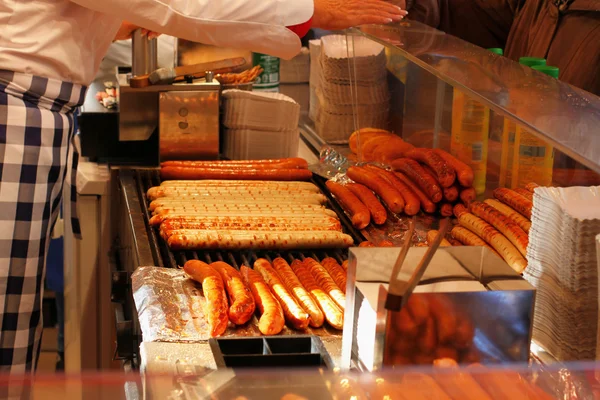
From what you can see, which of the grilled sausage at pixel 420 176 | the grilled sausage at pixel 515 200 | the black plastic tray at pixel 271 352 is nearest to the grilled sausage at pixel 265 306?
the black plastic tray at pixel 271 352

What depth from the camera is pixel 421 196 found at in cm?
317

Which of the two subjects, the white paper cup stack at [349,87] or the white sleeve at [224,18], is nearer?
the white sleeve at [224,18]

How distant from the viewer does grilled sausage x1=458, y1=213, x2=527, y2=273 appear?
2.30 m

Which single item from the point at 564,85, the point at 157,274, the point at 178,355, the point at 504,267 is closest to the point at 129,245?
the point at 157,274

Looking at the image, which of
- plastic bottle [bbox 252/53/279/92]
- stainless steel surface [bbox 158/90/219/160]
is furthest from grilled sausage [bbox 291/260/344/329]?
plastic bottle [bbox 252/53/279/92]

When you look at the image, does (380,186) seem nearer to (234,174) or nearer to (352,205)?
(352,205)

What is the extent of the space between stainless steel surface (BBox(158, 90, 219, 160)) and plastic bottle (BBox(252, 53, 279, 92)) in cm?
109

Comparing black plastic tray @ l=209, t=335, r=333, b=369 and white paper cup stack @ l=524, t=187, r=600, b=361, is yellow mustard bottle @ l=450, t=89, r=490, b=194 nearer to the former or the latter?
white paper cup stack @ l=524, t=187, r=600, b=361

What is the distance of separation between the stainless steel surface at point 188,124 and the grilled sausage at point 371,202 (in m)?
0.80

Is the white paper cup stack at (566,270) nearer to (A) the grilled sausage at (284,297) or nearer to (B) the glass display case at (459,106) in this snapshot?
(B) the glass display case at (459,106)

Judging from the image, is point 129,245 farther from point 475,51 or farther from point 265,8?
point 475,51

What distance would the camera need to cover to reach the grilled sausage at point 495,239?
2.30 metres

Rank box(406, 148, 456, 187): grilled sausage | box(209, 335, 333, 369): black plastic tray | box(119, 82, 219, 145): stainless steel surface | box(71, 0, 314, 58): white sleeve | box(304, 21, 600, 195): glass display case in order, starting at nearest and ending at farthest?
box(209, 335, 333, 369): black plastic tray
box(304, 21, 600, 195): glass display case
box(71, 0, 314, 58): white sleeve
box(406, 148, 456, 187): grilled sausage
box(119, 82, 219, 145): stainless steel surface

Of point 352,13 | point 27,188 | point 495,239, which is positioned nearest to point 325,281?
point 495,239
